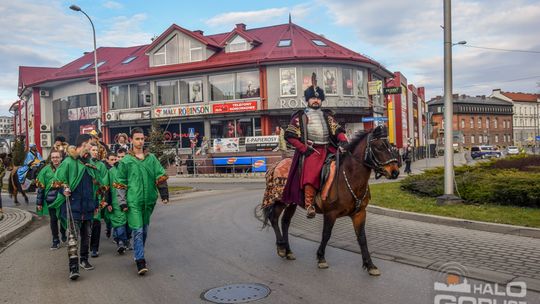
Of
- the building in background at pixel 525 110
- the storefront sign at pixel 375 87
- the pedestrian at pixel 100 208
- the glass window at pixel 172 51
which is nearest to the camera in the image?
the pedestrian at pixel 100 208

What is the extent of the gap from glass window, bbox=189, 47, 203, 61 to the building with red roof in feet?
0.27

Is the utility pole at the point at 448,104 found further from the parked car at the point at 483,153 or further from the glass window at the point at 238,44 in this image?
the parked car at the point at 483,153

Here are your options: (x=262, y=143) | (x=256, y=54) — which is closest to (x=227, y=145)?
(x=262, y=143)

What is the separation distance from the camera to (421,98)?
7600cm

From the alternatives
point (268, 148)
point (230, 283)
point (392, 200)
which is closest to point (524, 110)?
point (268, 148)

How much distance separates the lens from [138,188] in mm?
6824

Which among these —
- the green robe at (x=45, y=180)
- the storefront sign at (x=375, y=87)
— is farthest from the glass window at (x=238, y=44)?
the green robe at (x=45, y=180)

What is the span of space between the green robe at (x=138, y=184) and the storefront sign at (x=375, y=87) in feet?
106

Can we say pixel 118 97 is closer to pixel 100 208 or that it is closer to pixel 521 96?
pixel 100 208

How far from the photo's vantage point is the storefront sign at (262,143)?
31489mm

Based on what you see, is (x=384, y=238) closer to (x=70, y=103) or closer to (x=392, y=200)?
(x=392, y=200)

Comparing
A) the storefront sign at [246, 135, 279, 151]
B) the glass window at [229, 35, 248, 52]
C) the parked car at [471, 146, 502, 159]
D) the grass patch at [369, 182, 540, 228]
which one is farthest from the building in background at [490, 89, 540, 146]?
the grass patch at [369, 182, 540, 228]

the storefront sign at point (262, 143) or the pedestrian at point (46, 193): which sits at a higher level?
the storefront sign at point (262, 143)

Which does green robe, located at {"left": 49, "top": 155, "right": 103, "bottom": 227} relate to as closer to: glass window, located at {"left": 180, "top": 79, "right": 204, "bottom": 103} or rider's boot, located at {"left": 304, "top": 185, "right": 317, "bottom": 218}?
rider's boot, located at {"left": 304, "top": 185, "right": 317, "bottom": 218}
